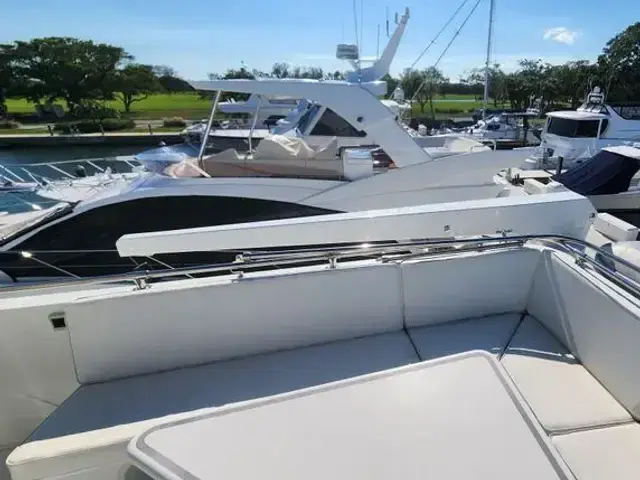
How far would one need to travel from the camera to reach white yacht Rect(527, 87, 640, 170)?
10.3 m

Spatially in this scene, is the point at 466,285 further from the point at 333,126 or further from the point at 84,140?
the point at 84,140

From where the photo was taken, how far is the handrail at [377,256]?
1.98 m

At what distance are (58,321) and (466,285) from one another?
2.09 metres

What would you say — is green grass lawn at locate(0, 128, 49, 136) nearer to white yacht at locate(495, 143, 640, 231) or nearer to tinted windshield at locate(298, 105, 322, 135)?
tinted windshield at locate(298, 105, 322, 135)

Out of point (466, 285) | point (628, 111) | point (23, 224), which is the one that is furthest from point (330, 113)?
point (628, 111)

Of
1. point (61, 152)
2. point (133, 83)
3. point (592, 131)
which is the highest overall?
point (133, 83)

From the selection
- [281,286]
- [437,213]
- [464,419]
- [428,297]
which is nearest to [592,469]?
[464,419]

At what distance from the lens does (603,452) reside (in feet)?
4.83

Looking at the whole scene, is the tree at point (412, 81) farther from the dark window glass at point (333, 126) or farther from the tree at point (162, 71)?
the tree at point (162, 71)

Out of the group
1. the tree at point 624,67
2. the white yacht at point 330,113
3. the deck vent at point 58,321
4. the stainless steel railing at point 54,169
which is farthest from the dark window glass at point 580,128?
the tree at point 624,67

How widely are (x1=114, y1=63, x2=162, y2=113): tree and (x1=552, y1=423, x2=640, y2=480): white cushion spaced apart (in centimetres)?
3907

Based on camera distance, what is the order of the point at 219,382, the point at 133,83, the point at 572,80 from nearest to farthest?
the point at 219,382 → the point at 572,80 → the point at 133,83

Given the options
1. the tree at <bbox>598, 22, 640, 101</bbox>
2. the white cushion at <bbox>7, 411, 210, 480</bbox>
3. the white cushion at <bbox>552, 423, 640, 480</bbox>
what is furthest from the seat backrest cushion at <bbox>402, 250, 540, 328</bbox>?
the tree at <bbox>598, 22, 640, 101</bbox>

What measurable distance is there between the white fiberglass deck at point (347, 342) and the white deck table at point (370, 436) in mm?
168
